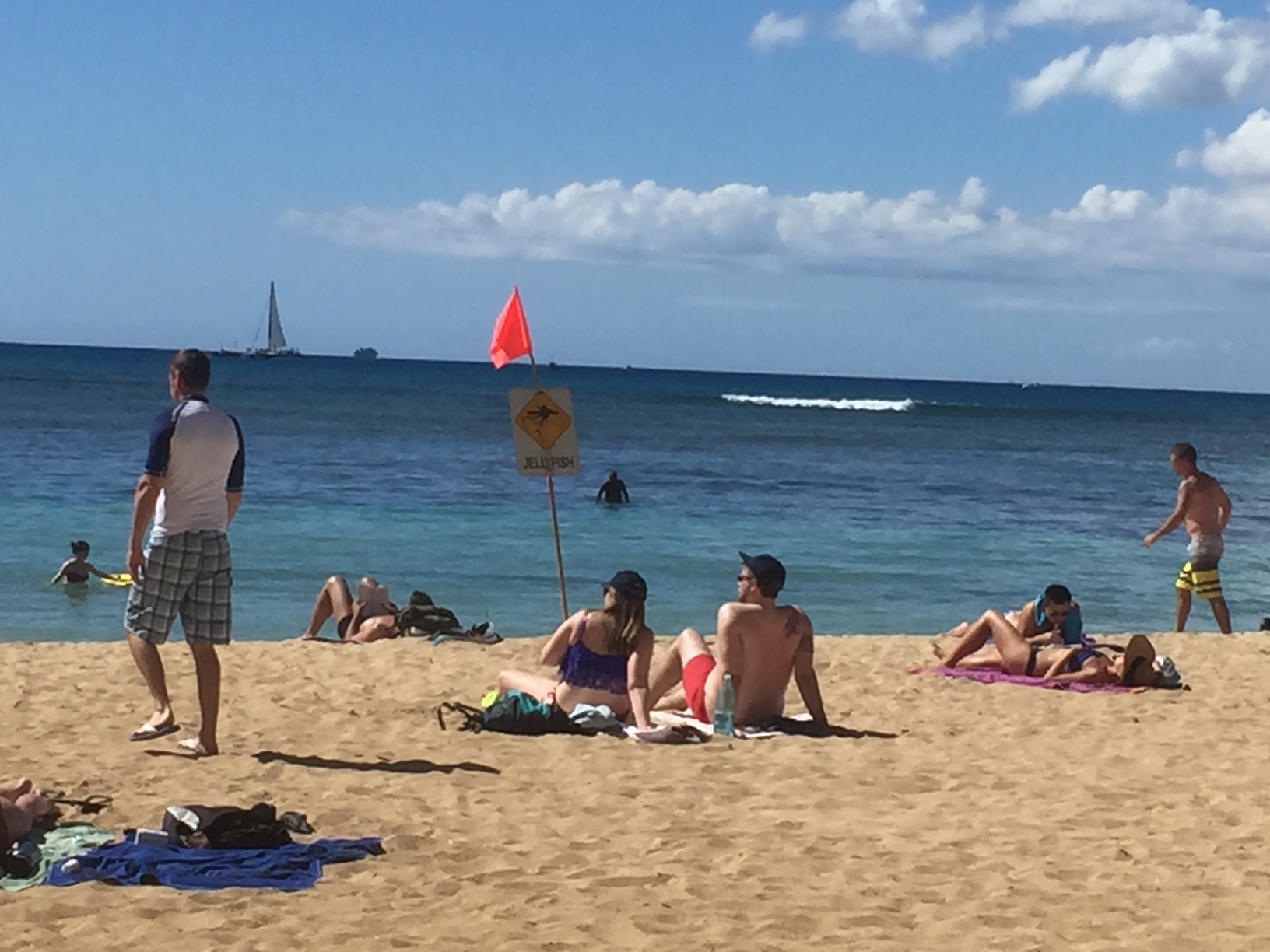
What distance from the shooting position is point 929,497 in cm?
3100

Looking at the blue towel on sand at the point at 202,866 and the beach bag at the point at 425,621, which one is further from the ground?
the blue towel on sand at the point at 202,866

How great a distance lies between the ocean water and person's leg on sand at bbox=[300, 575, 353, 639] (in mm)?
1069

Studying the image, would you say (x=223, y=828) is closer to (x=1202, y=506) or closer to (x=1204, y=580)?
(x=1202, y=506)

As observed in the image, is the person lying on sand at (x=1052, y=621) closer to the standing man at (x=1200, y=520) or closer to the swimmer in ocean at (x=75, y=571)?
the standing man at (x=1200, y=520)

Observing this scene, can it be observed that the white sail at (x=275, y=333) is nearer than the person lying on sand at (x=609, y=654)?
No

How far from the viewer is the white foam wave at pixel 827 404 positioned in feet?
297

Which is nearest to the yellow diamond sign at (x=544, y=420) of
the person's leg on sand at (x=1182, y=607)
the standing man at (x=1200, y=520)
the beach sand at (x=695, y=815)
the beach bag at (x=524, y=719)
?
the beach sand at (x=695, y=815)

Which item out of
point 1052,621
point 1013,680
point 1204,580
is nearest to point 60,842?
point 1013,680

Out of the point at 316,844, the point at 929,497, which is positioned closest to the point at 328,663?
the point at 316,844

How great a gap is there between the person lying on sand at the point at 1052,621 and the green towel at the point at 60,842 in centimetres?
639

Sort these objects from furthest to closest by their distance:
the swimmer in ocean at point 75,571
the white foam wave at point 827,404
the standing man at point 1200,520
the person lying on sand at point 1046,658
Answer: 1. the white foam wave at point 827,404
2. the swimmer in ocean at point 75,571
3. the standing man at point 1200,520
4. the person lying on sand at point 1046,658

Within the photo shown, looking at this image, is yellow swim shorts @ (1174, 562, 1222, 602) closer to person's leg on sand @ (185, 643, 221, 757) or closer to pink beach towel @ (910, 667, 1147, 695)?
pink beach towel @ (910, 667, 1147, 695)

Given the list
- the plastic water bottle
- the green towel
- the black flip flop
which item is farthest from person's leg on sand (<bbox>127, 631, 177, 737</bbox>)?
the plastic water bottle

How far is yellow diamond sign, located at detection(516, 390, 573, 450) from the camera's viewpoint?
1097cm
